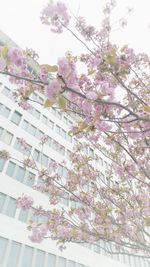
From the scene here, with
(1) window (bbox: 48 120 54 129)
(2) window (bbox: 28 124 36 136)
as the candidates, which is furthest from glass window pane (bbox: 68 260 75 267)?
(1) window (bbox: 48 120 54 129)

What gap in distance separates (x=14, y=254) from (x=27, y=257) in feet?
3.45

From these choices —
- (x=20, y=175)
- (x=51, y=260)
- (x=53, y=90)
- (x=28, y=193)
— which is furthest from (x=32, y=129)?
(x=53, y=90)

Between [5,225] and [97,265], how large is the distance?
951 cm

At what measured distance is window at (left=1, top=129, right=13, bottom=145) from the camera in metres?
18.1

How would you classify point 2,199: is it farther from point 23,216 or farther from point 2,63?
point 2,63

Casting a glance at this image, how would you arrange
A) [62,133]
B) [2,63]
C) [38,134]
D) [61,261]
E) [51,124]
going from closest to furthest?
1. [2,63]
2. [61,261]
3. [38,134]
4. [51,124]
5. [62,133]

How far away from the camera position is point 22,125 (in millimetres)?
20734

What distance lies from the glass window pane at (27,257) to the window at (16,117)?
1045cm

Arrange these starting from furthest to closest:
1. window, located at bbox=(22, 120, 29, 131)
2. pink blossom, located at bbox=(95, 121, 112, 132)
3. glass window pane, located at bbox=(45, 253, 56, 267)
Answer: window, located at bbox=(22, 120, 29, 131), glass window pane, located at bbox=(45, 253, 56, 267), pink blossom, located at bbox=(95, 121, 112, 132)

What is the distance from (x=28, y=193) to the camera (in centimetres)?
1695

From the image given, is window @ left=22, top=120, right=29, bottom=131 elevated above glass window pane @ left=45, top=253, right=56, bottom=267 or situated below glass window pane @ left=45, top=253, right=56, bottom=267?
above

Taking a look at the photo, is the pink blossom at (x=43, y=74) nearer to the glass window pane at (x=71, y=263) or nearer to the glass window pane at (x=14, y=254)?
the glass window pane at (x=14, y=254)

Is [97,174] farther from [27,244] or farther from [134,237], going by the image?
[27,244]

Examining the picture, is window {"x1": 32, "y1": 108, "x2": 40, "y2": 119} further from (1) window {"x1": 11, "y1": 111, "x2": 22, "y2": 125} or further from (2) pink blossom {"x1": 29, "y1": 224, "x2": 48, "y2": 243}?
(2) pink blossom {"x1": 29, "y1": 224, "x2": 48, "y2": 243}
